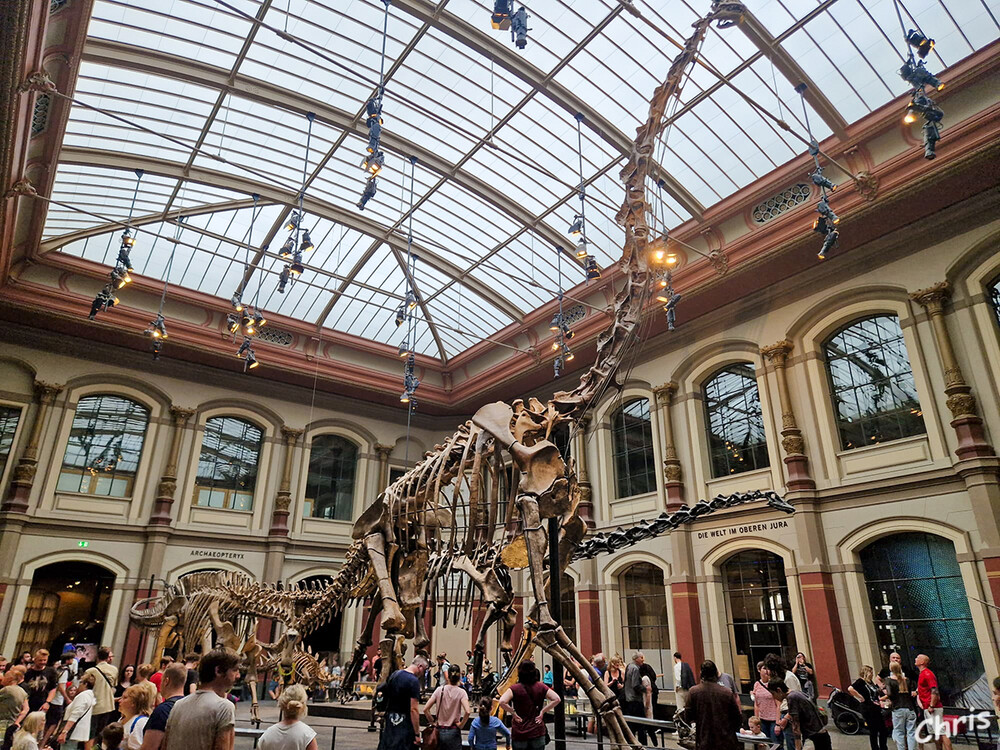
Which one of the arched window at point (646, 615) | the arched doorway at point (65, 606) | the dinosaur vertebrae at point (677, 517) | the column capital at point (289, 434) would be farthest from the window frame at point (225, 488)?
the dinosaur vertebrae at point (677, 517)

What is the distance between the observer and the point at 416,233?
1906cm

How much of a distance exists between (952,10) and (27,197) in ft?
64.7

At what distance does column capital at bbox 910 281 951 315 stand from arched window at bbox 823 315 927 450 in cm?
Result: 81

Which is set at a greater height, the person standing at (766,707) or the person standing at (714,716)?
the person standing at (714,716)

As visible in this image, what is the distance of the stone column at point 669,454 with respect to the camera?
16250 millimetres

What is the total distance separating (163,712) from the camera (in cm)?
357

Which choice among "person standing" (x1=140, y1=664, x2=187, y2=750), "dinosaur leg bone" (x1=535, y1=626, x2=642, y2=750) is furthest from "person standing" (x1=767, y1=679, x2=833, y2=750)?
"person standing" (x1=140, y1=664, x2=187, y2=750)

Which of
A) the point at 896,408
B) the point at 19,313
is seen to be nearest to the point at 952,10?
the point at 896,408

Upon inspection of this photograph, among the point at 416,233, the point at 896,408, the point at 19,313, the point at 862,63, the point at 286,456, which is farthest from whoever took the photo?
the point at 286,456

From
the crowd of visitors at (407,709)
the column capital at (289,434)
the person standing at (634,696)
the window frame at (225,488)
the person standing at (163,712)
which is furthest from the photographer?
the column capital at (289,434)

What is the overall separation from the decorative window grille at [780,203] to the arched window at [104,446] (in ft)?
59.2

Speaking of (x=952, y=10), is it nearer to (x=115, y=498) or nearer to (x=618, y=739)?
(x=618, y=739)

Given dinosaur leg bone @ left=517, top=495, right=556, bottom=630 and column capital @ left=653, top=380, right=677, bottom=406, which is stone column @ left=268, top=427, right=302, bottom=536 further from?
dinosaur leg bone @ left=517, top=495, right=556, bottom=630

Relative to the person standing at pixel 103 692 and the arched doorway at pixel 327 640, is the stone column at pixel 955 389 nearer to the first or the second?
the person standing at pixel 103 692
